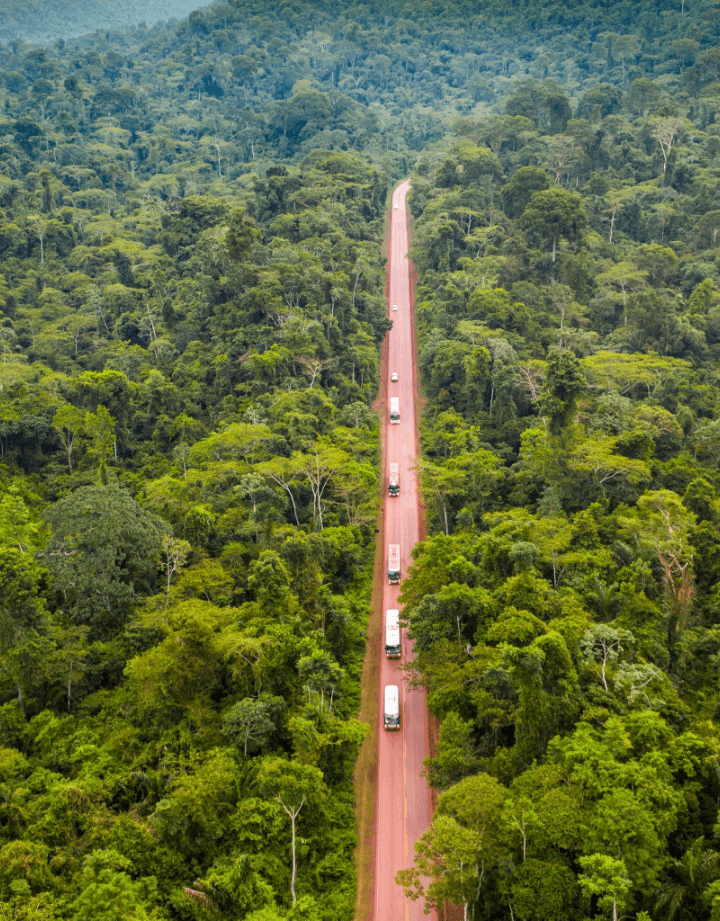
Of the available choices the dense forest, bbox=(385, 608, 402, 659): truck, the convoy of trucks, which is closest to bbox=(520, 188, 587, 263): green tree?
the dense forest

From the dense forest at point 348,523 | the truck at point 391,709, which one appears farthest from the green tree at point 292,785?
the truck at point 391,709

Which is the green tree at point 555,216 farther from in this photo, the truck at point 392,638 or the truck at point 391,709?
the truck at point 391,709

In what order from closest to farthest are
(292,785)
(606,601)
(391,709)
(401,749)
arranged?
1. (292,785)
2. (401,749)
3. (606,601)
4. (391,709)

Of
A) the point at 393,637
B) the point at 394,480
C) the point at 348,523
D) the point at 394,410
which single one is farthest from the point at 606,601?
the point at 394,410

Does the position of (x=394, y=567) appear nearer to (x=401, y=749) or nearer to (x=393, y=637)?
(x=393, y=637)

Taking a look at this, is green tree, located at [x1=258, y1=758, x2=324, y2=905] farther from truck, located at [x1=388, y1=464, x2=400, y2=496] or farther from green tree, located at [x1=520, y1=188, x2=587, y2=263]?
green tree, located at [x1=520, y1=188, x2=587, y2=263]

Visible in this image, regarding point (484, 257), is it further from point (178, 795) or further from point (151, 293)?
point (178, 795)
